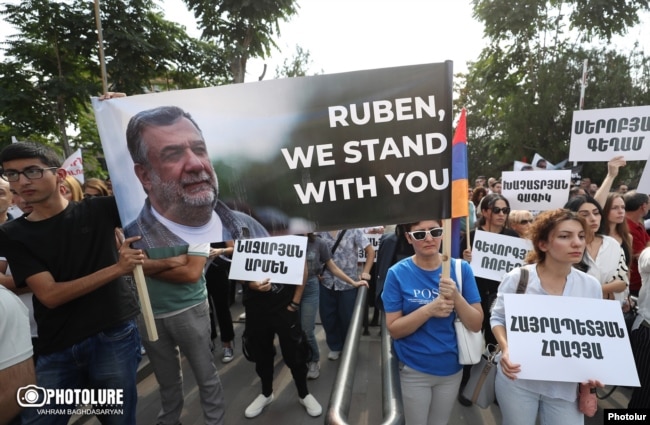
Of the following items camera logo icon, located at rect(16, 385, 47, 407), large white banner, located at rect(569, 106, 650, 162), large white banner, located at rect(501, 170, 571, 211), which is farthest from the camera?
large white banner, located at rect(501, 170, 571, 211)

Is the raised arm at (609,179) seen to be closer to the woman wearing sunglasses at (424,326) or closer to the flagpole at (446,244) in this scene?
the woman wearing sunglasses at (424,326)

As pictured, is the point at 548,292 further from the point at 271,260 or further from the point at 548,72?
the point at 548,72

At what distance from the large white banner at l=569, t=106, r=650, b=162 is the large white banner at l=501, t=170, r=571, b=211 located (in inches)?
14.8

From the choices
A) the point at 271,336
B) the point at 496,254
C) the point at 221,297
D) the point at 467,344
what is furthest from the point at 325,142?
the point at 221,297

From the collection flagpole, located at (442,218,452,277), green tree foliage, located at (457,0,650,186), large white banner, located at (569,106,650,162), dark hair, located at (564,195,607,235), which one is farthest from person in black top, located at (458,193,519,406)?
green tree foliage, located at (457,0,650,186)

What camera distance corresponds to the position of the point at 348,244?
4543mm

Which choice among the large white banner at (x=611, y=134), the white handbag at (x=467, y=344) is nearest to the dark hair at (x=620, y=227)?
the large white banner at (x=611, y=134)

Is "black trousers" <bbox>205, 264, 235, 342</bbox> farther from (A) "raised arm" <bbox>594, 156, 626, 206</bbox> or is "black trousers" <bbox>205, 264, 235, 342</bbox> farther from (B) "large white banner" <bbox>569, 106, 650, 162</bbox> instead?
(B) "large white banner" <bbox>569, 106, 650, 162</bbox>

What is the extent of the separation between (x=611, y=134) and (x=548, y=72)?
16.5 m

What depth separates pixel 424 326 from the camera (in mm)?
2328

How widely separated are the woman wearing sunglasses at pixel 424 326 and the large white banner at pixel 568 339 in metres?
0.24

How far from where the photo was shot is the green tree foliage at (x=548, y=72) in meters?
16.7

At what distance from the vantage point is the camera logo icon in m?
1.52

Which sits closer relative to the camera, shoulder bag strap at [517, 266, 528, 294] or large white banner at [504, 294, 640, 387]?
large white banner at [504, 294, 640, 387]
